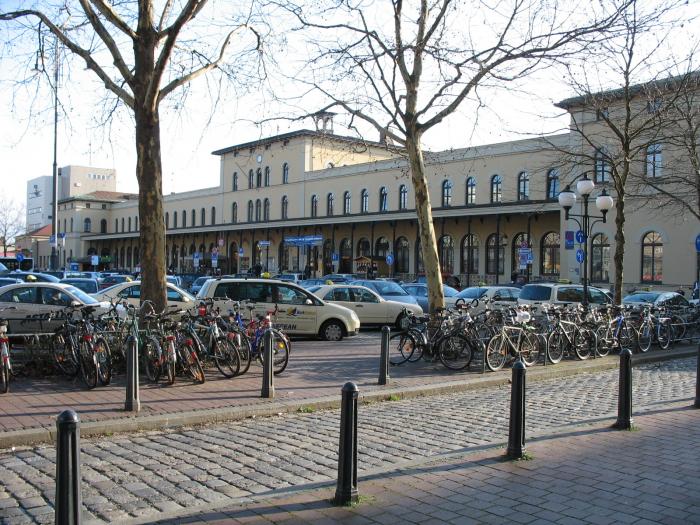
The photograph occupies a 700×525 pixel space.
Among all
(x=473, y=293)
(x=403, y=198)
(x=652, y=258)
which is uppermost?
(x=403, y=198)

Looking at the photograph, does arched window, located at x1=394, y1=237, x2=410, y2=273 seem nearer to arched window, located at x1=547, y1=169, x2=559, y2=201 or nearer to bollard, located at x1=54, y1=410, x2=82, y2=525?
arched window, located at x1=547, y1=169, x2=559, y2=201

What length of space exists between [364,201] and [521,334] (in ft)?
151

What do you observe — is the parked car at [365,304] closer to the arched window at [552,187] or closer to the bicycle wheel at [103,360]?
the bicycle wheel at [103,360]

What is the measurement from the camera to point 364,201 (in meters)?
58.4

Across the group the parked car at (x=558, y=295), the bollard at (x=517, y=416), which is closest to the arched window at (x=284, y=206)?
the parked car at (x=558, y=295)

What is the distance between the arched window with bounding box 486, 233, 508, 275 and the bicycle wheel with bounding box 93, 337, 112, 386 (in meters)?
38.7

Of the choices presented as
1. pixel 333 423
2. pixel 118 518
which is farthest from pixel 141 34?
pixel 118 518

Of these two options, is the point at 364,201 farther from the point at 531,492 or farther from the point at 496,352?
the point at 531,492

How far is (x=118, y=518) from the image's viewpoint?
16.1 ft

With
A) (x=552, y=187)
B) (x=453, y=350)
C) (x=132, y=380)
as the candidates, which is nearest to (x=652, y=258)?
(x=552, y=187)

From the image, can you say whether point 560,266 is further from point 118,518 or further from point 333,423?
point 118,518

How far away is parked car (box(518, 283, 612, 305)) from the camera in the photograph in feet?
66.4

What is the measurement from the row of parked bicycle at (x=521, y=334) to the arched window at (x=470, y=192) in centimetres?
3332

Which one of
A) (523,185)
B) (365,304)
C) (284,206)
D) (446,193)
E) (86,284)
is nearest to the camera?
(365,304)
